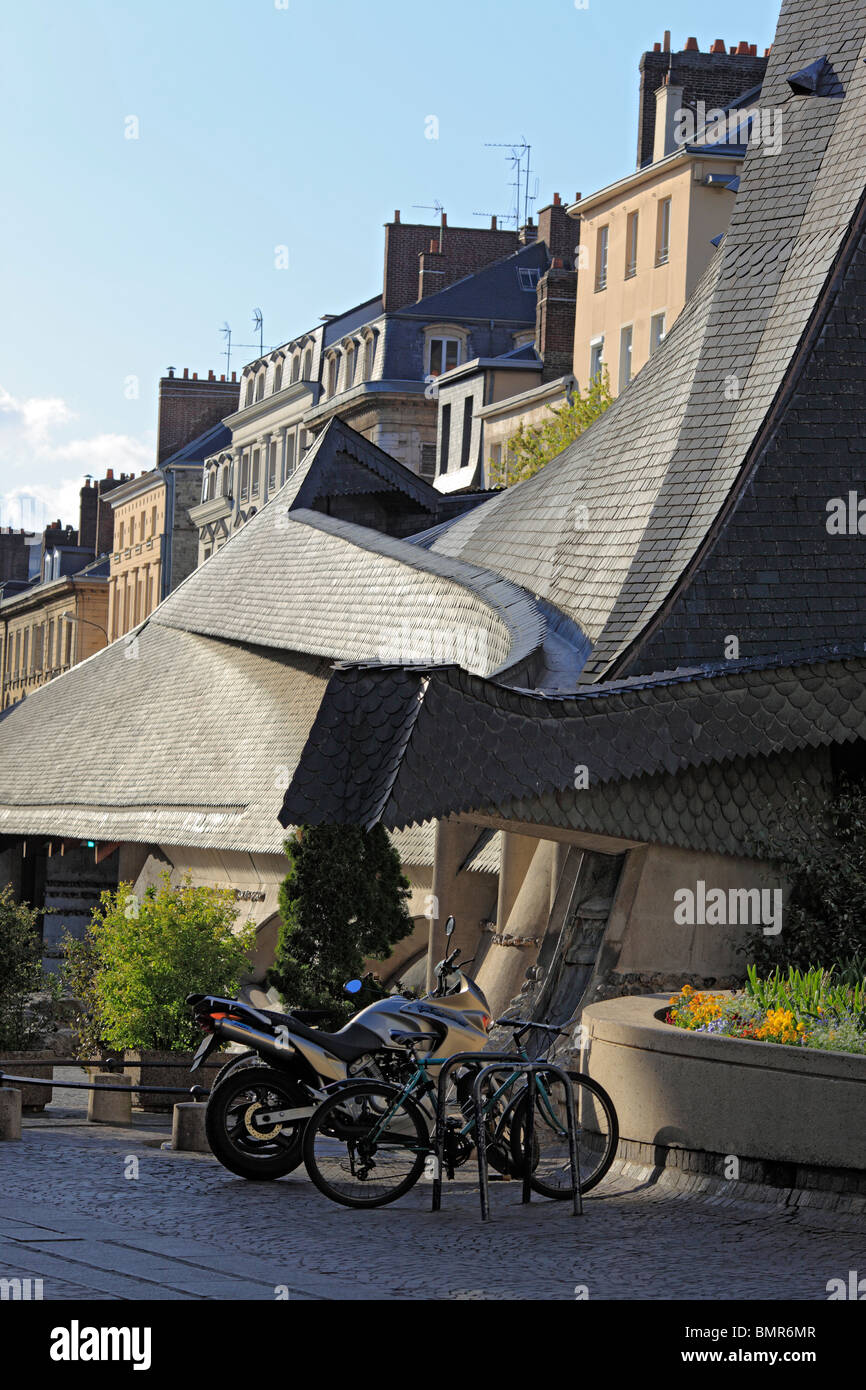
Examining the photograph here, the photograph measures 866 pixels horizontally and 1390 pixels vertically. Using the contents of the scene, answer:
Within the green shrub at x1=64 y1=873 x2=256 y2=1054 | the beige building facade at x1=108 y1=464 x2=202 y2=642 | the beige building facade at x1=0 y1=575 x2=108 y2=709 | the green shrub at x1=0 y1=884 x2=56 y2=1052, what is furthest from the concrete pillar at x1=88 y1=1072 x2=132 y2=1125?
the beige building facade at x1=0 y1=575 x2=108 y2=709

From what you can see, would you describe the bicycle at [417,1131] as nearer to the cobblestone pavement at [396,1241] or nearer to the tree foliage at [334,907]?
the cobblestone pavement at [396,1241]

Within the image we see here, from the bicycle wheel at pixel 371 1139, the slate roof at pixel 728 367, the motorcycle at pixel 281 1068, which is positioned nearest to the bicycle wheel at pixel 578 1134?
the bicycle wheel at pixel 371 1139

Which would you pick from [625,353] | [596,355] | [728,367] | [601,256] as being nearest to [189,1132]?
[728,367]

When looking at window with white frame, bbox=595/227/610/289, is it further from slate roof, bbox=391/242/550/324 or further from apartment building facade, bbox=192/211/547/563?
slate roof, bbox=391/242/550/324

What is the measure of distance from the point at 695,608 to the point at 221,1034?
7.75 metres

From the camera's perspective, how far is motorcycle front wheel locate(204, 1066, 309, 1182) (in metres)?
12.2

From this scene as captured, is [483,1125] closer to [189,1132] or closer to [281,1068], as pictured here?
[281,1068]

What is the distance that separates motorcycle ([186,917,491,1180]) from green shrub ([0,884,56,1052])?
6.56 m

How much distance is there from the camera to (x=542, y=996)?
17.6 m

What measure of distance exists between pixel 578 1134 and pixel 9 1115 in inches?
165

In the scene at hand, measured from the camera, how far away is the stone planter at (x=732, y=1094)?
1091 cm

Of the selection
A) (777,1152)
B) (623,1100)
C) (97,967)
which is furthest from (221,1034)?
(97,967)
